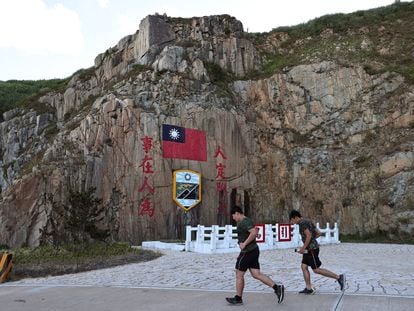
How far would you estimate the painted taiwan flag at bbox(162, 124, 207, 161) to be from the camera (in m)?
23.8

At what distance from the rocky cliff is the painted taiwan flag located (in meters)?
0.32

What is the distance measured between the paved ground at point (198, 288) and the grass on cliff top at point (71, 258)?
0.72m

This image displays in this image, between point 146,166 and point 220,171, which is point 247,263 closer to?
point 146,166

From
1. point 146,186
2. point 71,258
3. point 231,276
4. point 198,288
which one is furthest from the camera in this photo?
point 146,186

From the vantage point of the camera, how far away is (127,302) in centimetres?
761

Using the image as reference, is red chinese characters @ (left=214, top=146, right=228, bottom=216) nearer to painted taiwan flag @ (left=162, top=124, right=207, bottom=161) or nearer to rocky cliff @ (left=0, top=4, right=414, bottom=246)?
rocky cliff @ (left=0, top=4, right=414, bottom=246)

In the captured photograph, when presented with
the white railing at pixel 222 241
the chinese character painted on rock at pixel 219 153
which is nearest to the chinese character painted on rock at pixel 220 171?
the chinese character painted on rock at pixel 219 153

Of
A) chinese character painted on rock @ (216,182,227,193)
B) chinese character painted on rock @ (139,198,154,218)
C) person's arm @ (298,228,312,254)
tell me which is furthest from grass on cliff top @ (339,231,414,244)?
person's arm @ (298,228,312,254)

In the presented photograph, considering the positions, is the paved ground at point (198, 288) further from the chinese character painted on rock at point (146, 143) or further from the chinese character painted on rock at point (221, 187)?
the chinese character painted on rock at point (221, 187)

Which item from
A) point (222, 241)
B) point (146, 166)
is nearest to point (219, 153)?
point (146, 166)

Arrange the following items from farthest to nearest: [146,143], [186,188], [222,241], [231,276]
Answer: [186,188] → [146,143] → [222,241] → [231,276]

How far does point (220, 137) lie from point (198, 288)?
683 inches

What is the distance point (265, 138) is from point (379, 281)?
19.4 m

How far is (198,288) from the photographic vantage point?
29.1 feet
